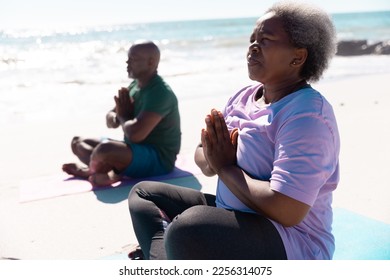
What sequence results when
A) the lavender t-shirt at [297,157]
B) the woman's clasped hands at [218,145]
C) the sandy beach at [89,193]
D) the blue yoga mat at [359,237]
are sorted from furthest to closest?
the sandy beach at [89,193] → the blue yoga mat at [359,237] → the woman's clasped hands at [218,145] → the lavender t-shirt at [297,157]

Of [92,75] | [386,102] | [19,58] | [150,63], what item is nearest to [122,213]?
[150,63]

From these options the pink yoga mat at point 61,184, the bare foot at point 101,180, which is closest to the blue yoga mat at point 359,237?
the pink yoga mat at point 61,184

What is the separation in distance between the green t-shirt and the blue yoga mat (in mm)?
1545

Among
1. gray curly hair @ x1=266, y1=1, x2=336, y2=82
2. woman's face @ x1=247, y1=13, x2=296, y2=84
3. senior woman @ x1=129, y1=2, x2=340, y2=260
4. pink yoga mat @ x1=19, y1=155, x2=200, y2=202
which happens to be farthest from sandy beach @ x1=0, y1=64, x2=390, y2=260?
gray curly hair @ x1=266, y1=1, x2=336, y2=82

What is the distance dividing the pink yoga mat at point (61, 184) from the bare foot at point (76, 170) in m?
0.04

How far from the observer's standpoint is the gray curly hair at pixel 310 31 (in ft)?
6.23

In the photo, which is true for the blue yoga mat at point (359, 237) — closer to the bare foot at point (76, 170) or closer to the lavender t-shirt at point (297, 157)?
the lavender t-shirt at point (297, 157)

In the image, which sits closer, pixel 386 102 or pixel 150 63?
pixel 150 63

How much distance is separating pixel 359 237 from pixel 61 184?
237 cm

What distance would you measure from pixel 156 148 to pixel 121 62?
12.7m

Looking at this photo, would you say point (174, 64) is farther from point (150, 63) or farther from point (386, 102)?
point (150, 63)

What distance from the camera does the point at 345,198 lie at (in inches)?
144

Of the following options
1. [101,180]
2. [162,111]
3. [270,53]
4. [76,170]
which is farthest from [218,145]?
[76,170]

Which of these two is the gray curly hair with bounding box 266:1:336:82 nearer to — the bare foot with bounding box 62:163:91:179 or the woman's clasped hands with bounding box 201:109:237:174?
the woman's clasped hands with bounding box 201:109:237:174
